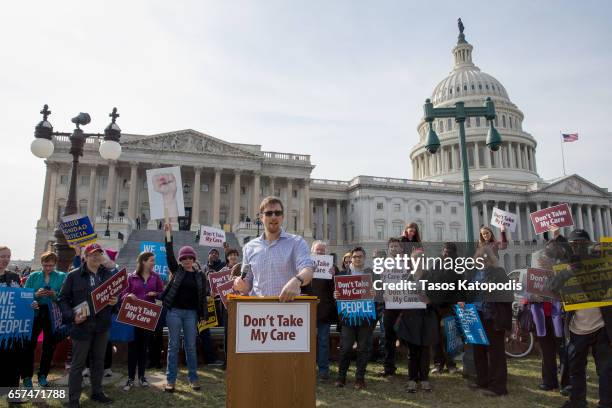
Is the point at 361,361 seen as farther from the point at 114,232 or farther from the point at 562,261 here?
the point at 114,232

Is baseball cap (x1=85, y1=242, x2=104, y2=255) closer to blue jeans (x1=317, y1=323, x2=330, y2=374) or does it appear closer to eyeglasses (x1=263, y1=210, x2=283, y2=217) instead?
eyeglasses (x1=263, y1=210, x2=283, y2=217)

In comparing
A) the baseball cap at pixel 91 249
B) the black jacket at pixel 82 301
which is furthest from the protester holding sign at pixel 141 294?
the baseball cap at pixel 91 249

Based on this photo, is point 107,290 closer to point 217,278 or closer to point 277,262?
point 217,278

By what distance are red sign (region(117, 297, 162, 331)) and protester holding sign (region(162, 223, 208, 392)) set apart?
44 centimetres

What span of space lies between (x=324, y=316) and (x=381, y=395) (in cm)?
191

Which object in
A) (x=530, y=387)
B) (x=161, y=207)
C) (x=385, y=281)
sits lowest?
(x=530, y=387)

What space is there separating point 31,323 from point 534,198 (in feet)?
265

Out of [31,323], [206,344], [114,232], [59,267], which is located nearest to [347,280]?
[206,344]

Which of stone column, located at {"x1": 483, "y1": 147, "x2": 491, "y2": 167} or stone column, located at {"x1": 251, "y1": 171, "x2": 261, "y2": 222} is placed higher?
stone column, located at {"x1": 483, "y1": 147, "x2": 491, "y2": 167}

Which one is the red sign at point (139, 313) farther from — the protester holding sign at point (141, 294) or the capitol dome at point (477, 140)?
the capitol dome at point (477, 140)

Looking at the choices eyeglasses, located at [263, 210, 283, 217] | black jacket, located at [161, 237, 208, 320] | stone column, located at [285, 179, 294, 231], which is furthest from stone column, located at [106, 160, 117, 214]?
eyeglasses, located at [263, 210, 283, 217]

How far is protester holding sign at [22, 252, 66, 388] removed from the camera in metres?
7.50

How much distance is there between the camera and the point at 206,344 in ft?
32.1

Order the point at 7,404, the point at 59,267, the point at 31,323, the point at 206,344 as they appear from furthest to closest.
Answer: the point at 59,267 → the point at 206,344 → the point at 31,323 → the point at 7,404
